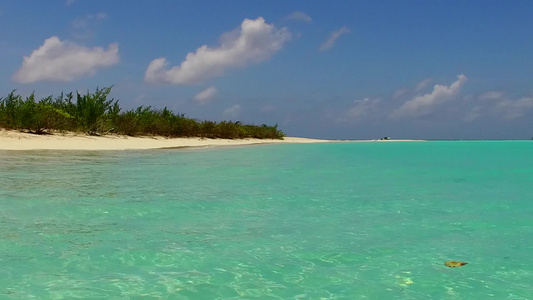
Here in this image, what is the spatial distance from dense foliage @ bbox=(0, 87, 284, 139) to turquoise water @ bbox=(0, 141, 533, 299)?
50.4ft

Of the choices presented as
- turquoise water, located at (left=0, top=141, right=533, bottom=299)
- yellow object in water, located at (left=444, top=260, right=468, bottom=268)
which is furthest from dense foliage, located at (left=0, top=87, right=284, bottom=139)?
yellow object in water, located at (left=444, top=260, right=468, bottom=268)

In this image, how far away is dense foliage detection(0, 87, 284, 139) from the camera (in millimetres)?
21297

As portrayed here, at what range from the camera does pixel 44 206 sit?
5613 millimetres

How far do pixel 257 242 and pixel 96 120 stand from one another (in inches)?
921

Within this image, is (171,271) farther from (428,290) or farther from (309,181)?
(309,181)

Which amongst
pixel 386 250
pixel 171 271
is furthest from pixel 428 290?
pixel 171 271

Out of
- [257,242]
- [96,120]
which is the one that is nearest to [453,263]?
[257,242]

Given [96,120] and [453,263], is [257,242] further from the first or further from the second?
[96,120]

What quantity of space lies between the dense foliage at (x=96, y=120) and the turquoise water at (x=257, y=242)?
15.4 metres

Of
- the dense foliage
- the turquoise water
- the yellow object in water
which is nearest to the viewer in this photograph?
the turquoise water

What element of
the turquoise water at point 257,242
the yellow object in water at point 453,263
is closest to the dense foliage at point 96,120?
the turquoise water at point 257,242

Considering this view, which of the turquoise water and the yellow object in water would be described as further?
the yellow object in water

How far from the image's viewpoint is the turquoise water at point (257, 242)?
296 centimetres

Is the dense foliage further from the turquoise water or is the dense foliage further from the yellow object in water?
the yellow object in water
